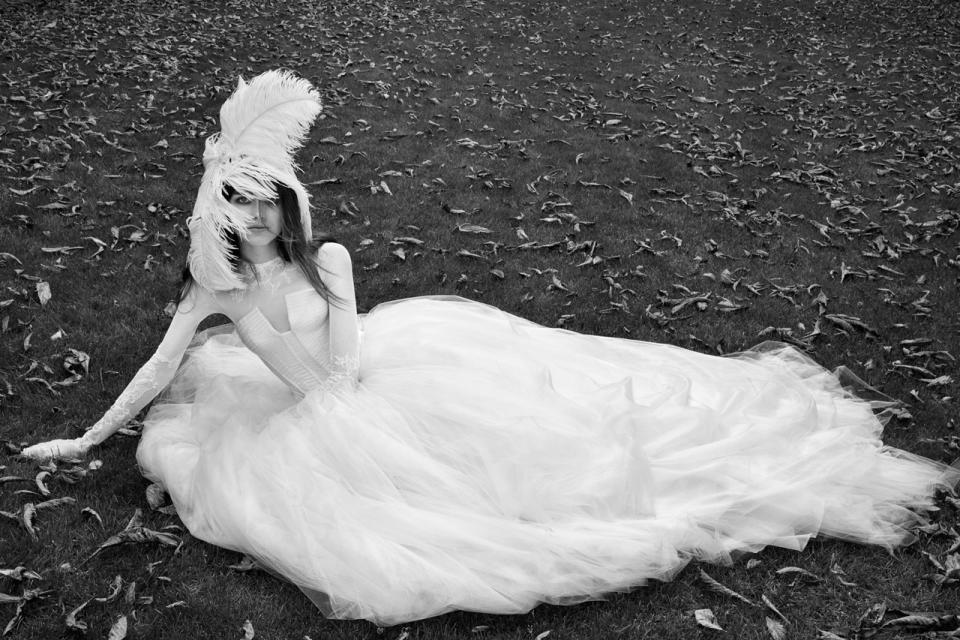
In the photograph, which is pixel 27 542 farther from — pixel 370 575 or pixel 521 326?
pixel 521 326

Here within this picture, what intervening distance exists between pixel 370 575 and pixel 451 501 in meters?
0.56

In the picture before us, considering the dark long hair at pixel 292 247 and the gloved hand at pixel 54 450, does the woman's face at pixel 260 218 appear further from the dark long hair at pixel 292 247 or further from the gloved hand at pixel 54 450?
the gloved hand at pixel 54 450

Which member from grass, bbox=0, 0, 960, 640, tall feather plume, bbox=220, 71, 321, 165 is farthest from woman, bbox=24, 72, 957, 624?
grass, bbox=0, 0, 960, 640

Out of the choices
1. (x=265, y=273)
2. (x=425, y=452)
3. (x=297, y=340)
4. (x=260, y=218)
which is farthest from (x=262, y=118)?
(x=425, y=452)

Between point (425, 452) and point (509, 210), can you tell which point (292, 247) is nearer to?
point (425, 452)

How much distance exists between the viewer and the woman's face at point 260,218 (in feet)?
12.7

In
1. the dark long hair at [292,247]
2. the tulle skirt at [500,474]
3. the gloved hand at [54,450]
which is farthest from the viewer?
the gloved hand at [54,450]

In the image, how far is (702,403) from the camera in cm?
482

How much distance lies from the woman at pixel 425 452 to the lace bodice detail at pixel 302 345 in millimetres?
13

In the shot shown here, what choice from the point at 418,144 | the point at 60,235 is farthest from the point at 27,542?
the point at 418,144

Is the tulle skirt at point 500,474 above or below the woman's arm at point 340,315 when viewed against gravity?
below

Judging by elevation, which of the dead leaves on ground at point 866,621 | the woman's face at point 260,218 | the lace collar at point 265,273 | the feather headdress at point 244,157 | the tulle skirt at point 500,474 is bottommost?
the dead leaves on ground at point 866,621

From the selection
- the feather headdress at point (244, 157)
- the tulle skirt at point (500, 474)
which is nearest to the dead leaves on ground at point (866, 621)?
the tulle skirt at point (500, 474)

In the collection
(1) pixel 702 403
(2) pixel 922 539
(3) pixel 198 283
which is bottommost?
(2) pixel 922 539
